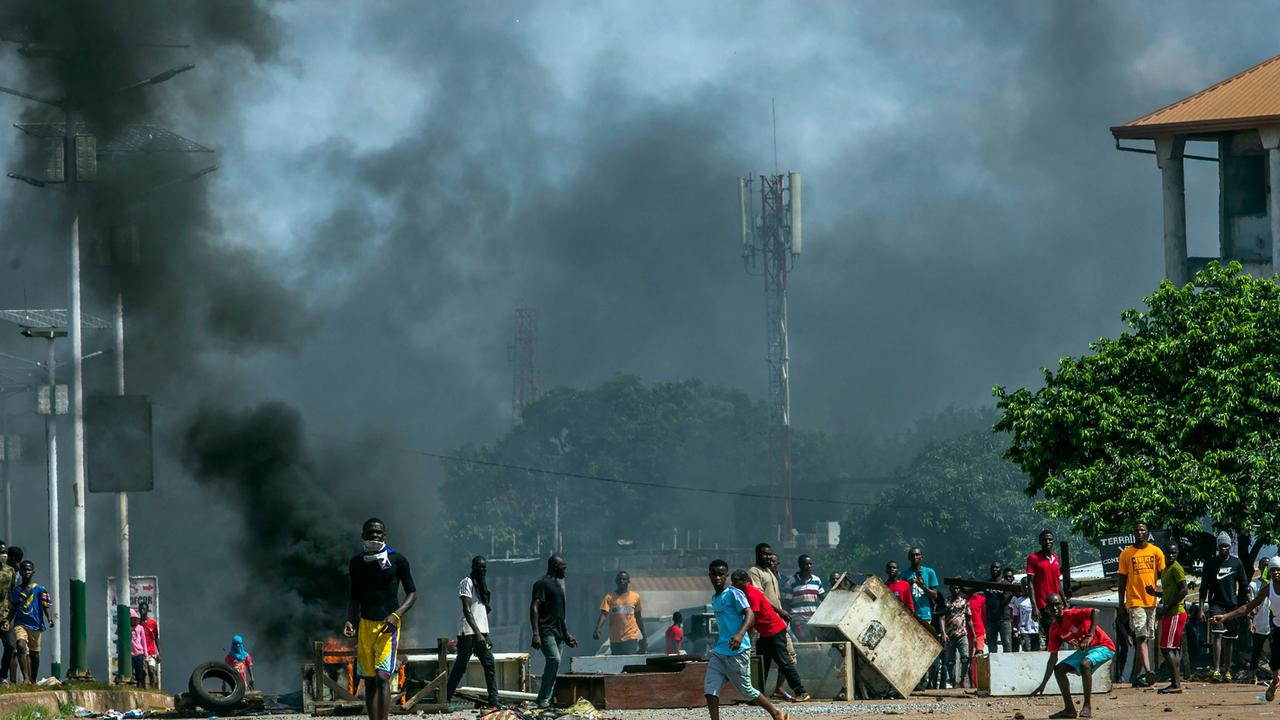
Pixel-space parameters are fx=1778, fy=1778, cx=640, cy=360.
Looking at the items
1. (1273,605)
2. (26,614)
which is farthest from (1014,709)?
(26,614)

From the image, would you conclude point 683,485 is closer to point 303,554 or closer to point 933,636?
point 303,554

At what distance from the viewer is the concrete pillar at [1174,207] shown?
43.9 m

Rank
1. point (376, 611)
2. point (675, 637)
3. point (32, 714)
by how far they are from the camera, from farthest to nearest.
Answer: point (675, 637) < point (32, 714) < point (376, 611)

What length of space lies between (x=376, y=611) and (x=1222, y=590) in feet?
35.5

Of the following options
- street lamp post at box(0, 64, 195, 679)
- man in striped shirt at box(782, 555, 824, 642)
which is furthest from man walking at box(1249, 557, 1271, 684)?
street lamp post at box(0, 64, 195, 679)

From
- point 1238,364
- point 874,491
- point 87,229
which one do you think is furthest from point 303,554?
point 874,491

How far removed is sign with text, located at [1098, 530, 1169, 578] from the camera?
73.2 ft

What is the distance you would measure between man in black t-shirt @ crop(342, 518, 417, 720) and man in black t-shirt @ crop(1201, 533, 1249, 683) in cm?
1026

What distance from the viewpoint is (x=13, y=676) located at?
2070 cm

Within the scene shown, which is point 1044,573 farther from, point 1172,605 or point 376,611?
point 376,611

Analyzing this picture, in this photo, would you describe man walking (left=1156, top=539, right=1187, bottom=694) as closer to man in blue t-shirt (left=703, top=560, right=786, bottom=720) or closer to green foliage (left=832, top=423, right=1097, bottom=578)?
man in blue t-shirt (left=703, top=560, right=786, bottom=720)

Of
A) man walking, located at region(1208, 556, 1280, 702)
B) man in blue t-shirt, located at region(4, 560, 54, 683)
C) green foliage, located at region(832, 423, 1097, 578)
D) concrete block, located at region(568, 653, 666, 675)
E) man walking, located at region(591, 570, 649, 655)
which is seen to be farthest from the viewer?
green foliage, located at region(832, 423, 1097, 578)

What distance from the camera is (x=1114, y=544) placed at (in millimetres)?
22734

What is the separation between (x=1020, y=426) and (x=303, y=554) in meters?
21.5
